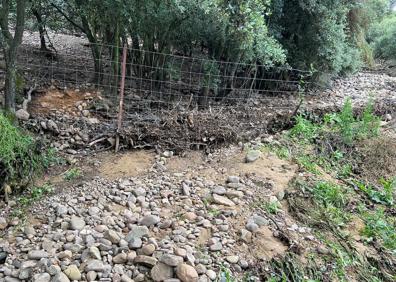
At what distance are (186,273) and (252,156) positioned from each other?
1905mm

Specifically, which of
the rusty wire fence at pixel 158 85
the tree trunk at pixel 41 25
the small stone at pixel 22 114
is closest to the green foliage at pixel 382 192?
the rusty wire fence at pixel 158 85

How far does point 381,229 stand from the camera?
3387 millimetres

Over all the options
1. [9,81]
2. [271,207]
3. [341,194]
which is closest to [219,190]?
[271,207]

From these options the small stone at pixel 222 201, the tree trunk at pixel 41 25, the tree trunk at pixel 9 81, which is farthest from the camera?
the tree trunk at pixel 41 25

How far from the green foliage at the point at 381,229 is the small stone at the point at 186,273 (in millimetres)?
1623

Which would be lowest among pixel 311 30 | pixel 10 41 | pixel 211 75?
pixel 211 75

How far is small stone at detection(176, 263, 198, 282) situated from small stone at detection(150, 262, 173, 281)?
0.05 metres

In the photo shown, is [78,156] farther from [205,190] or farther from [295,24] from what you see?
[295,24]

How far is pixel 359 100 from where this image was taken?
23.6ft

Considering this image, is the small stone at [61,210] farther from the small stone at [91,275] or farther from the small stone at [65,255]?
the small stone at [91,275]

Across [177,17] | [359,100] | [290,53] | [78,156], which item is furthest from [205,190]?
[359,100]

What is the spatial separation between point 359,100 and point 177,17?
407cm

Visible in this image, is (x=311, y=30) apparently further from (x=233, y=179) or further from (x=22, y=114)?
(x=22, y=114)

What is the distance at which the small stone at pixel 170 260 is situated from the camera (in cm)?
255
